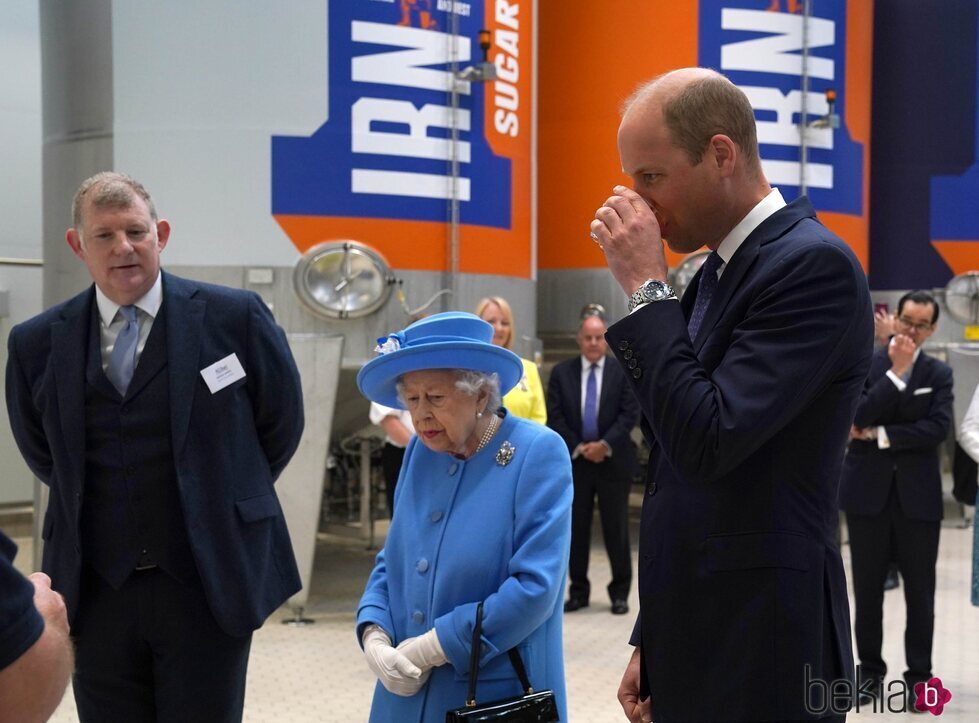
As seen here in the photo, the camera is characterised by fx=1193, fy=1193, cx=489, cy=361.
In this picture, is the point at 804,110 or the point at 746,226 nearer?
the point at 746,226

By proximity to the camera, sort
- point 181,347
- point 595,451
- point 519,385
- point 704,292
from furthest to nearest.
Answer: point 595,451 < point 519,385 < point 181,347 < point 704,292

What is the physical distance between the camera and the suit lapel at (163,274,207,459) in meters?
2.79

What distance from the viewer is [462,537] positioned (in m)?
2.63

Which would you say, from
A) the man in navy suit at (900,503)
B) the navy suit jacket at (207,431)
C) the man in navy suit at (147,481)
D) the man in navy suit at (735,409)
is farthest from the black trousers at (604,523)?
the man in navy suit at (735,409)

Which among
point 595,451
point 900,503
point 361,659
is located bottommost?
point 361,659

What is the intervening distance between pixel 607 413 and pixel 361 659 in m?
2.34

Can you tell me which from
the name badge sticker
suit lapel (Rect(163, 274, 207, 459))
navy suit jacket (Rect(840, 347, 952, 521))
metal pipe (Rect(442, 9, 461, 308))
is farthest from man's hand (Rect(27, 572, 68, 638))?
metal pipe (Rect(442, 9, 461, 308))

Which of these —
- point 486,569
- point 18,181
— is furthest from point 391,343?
point 18,181

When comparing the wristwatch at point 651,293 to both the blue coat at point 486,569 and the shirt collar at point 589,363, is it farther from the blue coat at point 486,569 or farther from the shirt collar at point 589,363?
Answer: the shirt collar at point 589,363

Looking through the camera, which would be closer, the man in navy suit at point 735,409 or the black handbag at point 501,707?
the man in navy suit at point 735,409

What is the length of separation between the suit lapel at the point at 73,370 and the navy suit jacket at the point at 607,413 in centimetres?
466

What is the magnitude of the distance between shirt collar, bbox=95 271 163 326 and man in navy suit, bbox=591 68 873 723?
1.47 metres

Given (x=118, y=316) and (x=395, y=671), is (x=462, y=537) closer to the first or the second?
(x=395, y=671)

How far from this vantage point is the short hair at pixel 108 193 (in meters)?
2.88
